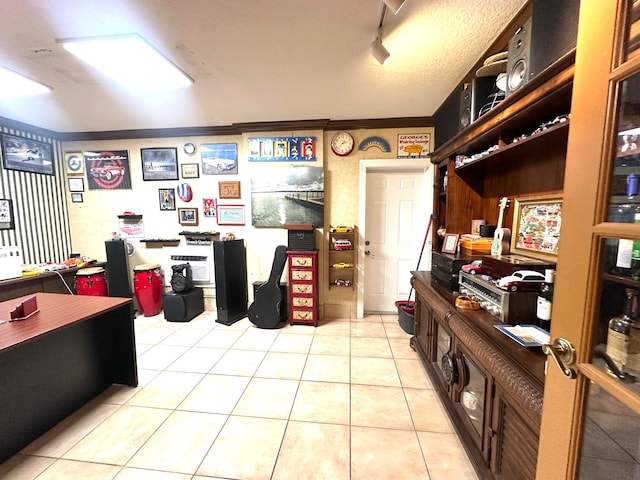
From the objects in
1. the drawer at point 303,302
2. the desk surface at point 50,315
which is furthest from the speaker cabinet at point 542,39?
the desk surface at point 50,315

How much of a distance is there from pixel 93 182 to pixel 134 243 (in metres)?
1.04

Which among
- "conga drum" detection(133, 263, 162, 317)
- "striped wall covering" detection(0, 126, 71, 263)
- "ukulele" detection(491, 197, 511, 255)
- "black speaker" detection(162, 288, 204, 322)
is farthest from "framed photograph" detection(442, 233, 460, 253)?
"striped wall covering" detection(0, 126, 71, 263)

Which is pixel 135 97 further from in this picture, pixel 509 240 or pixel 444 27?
pixel 509 240

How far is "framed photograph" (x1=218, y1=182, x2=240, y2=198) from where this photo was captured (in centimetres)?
349

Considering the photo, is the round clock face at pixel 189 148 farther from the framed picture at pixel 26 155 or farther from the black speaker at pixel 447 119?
the black speaker at pixel 447 119

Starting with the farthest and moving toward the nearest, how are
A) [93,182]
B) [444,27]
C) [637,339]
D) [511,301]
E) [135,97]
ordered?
[93,182] < [135,97] < [444,27] < [511,301] < [637,339]

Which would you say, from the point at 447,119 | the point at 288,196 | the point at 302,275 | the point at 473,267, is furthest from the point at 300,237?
the point at 447,119

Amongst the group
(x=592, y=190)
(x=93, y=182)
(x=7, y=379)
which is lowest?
(x=7, y=379)

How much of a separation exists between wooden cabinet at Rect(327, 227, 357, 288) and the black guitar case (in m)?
0.65

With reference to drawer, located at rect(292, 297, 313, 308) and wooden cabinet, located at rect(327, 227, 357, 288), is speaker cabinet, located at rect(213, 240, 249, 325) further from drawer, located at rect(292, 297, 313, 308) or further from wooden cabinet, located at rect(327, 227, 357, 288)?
wooden cabinet, located at rect(327, 227, 357, 288)

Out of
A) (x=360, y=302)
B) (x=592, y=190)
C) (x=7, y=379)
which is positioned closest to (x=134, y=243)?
(x=7, y=379)

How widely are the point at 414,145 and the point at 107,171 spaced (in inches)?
168

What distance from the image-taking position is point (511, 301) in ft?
4.53

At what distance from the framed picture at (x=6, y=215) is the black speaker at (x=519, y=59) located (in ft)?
16.9
